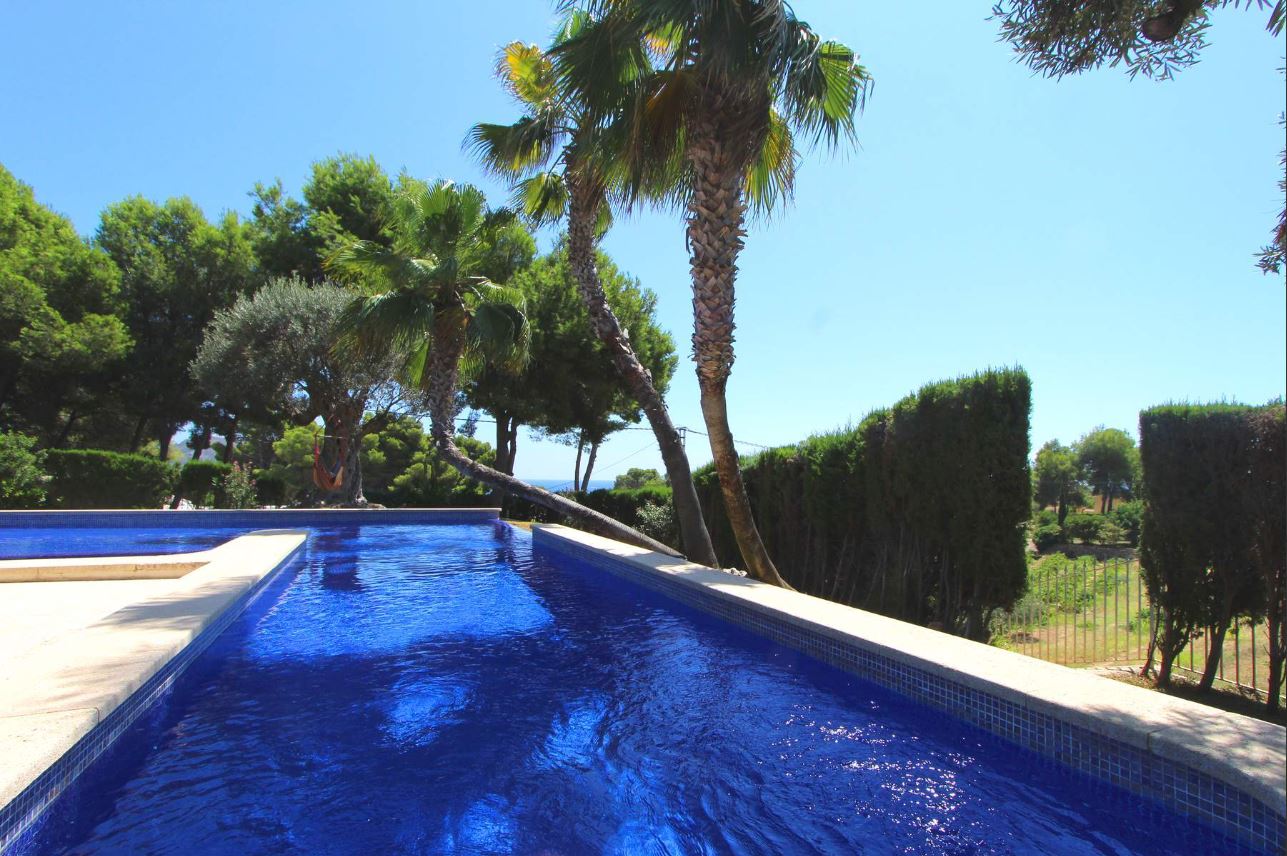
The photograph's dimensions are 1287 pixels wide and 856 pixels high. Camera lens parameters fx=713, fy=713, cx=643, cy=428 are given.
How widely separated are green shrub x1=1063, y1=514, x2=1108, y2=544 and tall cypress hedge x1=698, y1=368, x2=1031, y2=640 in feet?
76.2

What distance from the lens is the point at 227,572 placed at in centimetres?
787

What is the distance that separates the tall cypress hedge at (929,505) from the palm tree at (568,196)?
178 centimetres

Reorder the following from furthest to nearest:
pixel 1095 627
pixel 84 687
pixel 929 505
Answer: pixel 929 505 → pixel 1095 627 → pixel 84 687

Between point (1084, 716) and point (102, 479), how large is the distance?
22.1 m

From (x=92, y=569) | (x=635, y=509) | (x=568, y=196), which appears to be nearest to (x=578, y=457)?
(x=635, y=509)

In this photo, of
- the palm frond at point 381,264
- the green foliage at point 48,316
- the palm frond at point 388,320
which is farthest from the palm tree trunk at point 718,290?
the green foliage at point 48,316

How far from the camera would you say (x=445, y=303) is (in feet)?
41.0

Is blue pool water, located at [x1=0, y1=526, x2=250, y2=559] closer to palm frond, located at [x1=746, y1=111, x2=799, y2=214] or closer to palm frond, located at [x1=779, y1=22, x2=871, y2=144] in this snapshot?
palm frond, located at [x1=746, y1=111, x2=799, y2=214]

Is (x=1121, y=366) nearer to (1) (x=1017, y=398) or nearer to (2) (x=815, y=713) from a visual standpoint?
(1) (x=1017, y=398)

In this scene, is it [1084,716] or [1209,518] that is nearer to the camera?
[1084,716]

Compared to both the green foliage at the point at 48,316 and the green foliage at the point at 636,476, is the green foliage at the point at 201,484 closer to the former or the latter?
the green foliage at the point at 48,316

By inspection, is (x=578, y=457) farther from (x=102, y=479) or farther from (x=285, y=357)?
(x=102, y=479)

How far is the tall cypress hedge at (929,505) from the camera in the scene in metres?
6.92

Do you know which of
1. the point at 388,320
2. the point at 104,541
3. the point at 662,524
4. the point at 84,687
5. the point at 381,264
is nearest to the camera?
the point at 84,687
